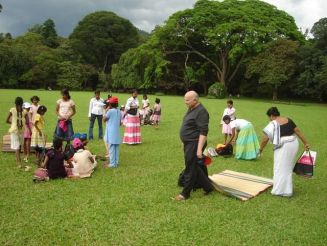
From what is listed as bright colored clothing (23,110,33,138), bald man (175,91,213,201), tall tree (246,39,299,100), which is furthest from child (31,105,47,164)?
tall tree (246,39,299,100)

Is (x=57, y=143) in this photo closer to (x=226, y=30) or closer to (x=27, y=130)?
(x=27, y=130)

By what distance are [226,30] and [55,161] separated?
39929mm

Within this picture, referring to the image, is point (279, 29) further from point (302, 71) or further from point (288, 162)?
point (288, 162)

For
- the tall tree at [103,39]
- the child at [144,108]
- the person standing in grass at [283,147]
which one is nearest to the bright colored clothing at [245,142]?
the person standing in grass at [283,147]

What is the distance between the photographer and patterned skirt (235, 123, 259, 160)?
11.3m

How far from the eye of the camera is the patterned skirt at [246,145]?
11.3m

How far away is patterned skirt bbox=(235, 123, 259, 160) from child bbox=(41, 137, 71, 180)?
535 centimetres

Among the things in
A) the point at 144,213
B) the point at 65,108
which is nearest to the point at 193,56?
the point at 65,108

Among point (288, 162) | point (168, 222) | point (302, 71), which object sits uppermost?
point (302, 71)

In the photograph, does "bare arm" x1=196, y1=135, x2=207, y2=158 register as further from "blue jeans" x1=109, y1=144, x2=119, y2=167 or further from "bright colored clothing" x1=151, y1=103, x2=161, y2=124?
"bright colored clothing" x1=151, y1=103, x2=161, y2=124

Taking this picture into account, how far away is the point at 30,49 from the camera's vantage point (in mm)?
65125

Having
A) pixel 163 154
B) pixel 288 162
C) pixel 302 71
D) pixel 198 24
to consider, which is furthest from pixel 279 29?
pixel 288 162

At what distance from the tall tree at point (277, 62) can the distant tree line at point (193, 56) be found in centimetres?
11

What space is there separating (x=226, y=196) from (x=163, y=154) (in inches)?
175
